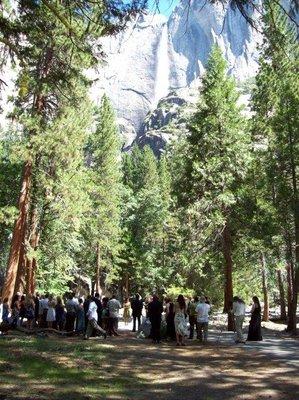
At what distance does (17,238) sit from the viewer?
20.8m

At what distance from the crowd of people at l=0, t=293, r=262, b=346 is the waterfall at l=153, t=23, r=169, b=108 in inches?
6058

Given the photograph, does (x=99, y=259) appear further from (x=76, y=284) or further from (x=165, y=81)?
(x=165, y=81)

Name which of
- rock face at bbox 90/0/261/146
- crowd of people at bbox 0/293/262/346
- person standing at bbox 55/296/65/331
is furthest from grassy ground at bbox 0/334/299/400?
rock face at bbox 90/0/261/146

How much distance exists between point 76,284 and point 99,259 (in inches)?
310

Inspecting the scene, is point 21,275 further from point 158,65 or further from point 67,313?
point 158,65

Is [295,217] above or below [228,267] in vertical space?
above

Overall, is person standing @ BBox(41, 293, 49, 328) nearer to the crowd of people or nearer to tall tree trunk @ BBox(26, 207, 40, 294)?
the crowd of people

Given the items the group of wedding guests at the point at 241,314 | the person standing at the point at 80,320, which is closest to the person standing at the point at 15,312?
the person standing at the point at 80,320

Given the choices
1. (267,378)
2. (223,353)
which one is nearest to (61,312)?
(223,353)

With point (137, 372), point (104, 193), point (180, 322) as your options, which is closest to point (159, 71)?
point (104, 193)

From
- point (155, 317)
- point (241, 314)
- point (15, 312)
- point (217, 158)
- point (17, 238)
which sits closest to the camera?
point (241, 314)

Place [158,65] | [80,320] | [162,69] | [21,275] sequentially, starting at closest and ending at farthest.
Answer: [80,320] → [21,275] → [158,65] → [162,69]

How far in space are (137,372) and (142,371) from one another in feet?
0.64

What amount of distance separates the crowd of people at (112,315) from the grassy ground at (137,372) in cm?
161
